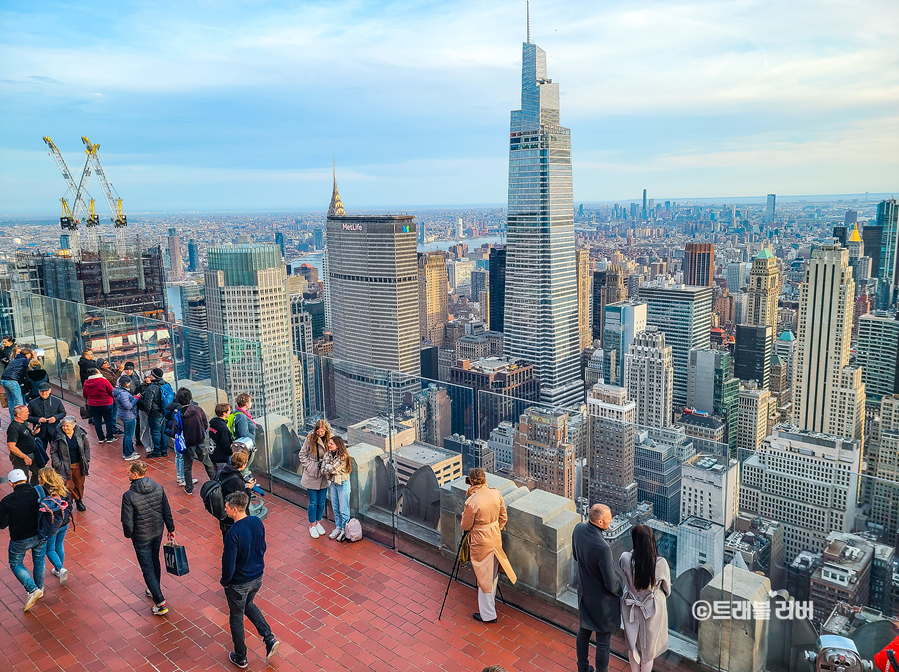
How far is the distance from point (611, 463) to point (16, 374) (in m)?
7.61

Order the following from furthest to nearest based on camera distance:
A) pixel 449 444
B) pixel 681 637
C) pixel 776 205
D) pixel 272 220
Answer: pixel 776 205 < pixel 272 220 < pixel 449 444 < pixel 681 637

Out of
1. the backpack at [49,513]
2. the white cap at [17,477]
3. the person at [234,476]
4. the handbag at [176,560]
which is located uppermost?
the white cap at [17,477]

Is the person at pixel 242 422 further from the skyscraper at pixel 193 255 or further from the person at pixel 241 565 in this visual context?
the skyscraper at pixel 193 255

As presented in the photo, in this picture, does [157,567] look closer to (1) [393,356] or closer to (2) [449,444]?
(2) [449,444]

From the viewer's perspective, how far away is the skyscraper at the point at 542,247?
79.2 metres

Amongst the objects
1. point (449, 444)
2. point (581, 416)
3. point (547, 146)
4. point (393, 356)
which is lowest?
point (393, 356)

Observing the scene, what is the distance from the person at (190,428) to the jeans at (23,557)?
173 centimetres

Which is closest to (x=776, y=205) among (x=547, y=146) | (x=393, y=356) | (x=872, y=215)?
(x=872, y=215)

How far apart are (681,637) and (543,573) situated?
104 cm

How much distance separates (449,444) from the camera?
600 centimetres

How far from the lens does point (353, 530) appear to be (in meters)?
6.07

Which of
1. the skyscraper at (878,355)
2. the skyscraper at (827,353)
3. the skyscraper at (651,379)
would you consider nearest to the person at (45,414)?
the skyscraper at (651,379)

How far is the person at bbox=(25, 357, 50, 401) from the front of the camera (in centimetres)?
816

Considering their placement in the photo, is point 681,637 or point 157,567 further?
point 157,567
